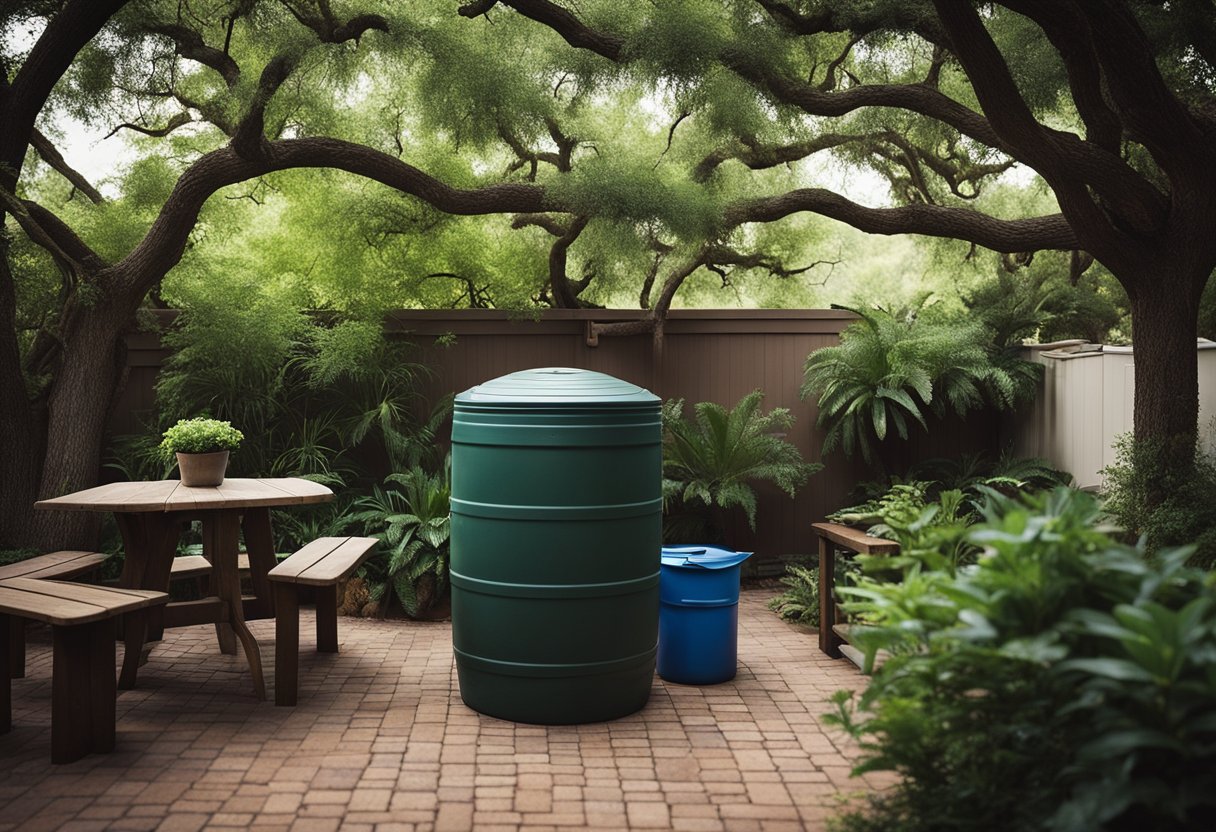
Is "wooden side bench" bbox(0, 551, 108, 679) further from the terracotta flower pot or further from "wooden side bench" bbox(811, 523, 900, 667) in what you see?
"wooden side bench" bbox(811, 523, 900, 667)

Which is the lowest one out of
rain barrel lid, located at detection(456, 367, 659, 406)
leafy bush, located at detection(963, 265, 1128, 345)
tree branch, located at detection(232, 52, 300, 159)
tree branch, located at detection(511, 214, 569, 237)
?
rain barrel lid, located at detection(456, 367, 659, 406)

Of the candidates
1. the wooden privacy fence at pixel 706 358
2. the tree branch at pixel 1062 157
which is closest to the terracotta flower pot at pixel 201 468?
the wooden privacy fence at pixel 706 358

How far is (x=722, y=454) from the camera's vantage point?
7.51m

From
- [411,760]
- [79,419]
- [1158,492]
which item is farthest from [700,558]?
[79,419]

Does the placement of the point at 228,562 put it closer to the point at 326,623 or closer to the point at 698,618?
the point at 326,623

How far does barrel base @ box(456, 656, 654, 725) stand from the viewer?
4.37 metres

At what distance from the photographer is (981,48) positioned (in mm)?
5410

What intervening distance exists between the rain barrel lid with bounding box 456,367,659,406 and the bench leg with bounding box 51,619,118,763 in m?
1.80

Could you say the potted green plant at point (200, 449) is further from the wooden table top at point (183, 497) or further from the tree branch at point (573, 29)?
the tree branch at point (573, 29)

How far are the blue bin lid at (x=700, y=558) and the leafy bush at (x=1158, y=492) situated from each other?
2.37 m

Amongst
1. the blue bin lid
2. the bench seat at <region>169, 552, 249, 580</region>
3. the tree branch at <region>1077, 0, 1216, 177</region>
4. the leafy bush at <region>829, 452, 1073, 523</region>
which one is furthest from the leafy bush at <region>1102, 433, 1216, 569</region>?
the bench seat at <region>169, 552, 249, 580</region>

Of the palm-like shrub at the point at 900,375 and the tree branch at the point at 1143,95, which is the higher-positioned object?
the tree branch at the point at 1143,95

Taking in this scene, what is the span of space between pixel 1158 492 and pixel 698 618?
3299 millimetres

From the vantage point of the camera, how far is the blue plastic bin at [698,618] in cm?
501
